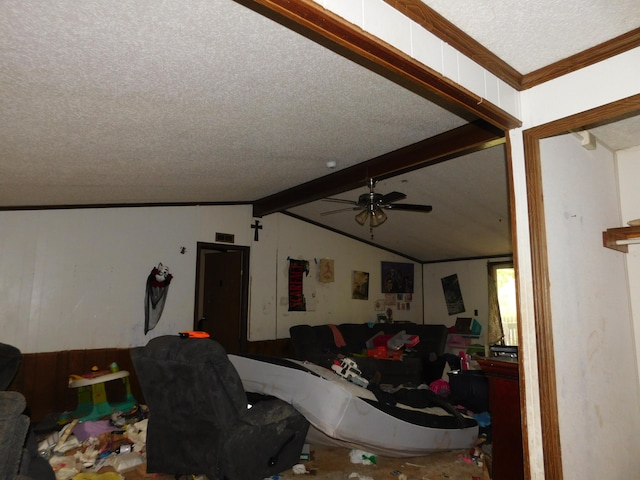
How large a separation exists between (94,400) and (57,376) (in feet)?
1.93

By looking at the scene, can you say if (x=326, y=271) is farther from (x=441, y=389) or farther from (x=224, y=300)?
(x=441, y=389)

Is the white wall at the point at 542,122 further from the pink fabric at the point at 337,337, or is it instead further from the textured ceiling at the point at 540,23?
the pink fabric at the point at 337,337

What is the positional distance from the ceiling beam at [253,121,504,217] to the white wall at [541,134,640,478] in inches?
43.9

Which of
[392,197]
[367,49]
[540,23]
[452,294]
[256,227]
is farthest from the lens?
[452,294]

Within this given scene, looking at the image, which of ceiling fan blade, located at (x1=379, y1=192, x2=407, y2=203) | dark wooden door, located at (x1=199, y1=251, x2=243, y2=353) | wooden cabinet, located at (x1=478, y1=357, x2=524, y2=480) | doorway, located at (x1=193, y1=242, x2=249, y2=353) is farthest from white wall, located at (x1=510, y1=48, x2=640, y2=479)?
dark wooden door, located at (x1=199, y1=251, x2=243, y2=353)

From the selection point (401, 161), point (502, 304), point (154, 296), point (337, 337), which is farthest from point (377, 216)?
point (502, 304)

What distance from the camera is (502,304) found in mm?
7328

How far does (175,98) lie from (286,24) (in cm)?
85

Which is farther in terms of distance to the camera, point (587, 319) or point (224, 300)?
point (224, 300)

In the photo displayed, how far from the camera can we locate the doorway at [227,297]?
19.8 feet

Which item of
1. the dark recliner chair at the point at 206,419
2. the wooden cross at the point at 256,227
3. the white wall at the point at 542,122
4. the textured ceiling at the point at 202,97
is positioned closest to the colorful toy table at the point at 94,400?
the dark recliner chair at the point at 206,419

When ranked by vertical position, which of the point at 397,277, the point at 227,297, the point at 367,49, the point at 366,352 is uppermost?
the point at 367,49

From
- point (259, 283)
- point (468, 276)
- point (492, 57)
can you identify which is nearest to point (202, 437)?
point (492, 57)

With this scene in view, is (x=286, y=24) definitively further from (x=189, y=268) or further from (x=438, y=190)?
(x=189, y=268)
